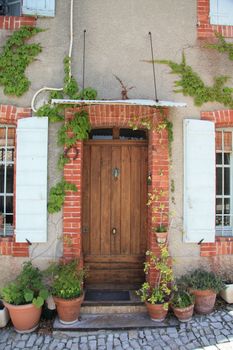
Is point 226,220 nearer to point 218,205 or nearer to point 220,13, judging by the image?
point 218,205

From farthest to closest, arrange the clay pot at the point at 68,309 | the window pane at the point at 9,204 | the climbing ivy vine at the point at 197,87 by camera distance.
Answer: the window pane at the point at 9,204
the climbing ivy vine at the point at 197,87
the clay pot at the point at 68,309

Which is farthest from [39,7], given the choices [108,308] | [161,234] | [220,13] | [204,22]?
[108,308]

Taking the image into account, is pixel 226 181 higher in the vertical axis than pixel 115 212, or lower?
higher

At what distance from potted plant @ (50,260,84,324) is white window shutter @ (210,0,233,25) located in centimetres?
473

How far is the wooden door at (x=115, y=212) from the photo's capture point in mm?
5195

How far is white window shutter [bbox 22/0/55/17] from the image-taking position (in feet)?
15.9

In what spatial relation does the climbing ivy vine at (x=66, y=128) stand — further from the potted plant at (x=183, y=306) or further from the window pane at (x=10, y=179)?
the potted plant at (x=183, y=306)

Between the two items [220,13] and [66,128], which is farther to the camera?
[220,13]

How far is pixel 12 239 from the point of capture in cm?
479

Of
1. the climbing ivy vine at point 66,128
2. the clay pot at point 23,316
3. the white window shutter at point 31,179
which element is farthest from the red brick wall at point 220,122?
the clay pot at point 23,316

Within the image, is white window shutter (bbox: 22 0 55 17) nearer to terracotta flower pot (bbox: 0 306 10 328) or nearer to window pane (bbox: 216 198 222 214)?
window pane (bbox: 216 198 222 214)

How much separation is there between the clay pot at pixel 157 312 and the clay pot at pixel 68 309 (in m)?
1.02

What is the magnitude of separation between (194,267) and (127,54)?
11.9 feet

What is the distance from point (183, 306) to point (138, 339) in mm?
793
